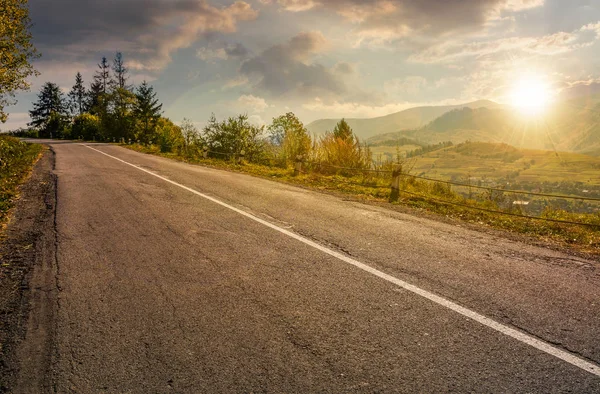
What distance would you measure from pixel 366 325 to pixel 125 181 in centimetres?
983

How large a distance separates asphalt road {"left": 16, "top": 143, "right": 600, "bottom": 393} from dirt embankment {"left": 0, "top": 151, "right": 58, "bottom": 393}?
0.08 m

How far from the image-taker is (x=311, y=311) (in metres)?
3.25

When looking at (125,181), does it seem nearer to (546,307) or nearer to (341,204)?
(341,204)

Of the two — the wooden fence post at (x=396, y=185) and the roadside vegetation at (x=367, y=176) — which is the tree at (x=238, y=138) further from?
the wooden fence post at (x=396, y=185)

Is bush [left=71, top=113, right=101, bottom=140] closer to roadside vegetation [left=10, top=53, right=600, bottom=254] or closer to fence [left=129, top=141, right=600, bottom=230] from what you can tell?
roadside vegetation [left=10, top=53, right=600, bottom=254]

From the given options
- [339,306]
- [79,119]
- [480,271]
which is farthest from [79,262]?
[79,119]

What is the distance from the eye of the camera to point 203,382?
2346 millimetres

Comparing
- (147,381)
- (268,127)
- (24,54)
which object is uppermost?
(24,54)

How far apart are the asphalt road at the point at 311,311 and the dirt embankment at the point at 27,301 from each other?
82 mm

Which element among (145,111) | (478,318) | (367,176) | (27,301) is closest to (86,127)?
(145,111)

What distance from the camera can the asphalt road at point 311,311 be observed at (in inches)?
95.3

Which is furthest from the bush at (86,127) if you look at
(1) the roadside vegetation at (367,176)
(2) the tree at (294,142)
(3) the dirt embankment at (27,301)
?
(3) the dirt embankment at (27,301)

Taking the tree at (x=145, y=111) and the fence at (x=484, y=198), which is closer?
the fence at (x=484, y=198)

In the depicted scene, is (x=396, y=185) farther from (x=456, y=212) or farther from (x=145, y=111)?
(x=145, y=111)
